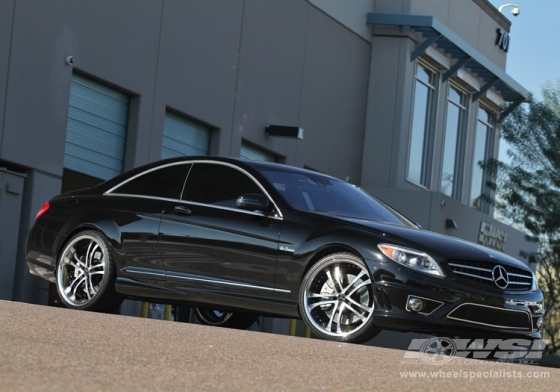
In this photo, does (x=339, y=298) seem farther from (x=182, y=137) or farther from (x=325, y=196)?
(x=182, y=137)

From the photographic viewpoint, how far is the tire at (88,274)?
1041 cm

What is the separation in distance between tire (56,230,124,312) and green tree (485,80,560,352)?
20624mm

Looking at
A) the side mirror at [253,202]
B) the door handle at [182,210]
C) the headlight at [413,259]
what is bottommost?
the headlight at [413,259]

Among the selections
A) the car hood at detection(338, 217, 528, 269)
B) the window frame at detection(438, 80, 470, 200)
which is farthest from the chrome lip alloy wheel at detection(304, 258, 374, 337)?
the window frame at detection(438, 80, 470, 200)

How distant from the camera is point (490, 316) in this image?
9.29 meters

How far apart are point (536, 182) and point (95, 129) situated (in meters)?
14.5

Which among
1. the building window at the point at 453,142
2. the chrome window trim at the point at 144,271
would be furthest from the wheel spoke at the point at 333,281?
the building window at the point at 453,142

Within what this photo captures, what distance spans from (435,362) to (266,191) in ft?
9.40

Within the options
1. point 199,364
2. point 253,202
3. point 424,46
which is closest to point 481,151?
point 424,46

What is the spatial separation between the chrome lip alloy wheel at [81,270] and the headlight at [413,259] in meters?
2.69

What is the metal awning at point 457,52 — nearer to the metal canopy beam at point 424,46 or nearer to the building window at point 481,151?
the metal canopy beam at point 424,46

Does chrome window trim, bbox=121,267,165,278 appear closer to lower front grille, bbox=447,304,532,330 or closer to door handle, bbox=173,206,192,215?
door handle, bbox=173,206,192,215

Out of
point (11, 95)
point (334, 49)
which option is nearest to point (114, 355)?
point (11, 95)

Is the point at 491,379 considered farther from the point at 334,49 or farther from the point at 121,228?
the point at 334,49
